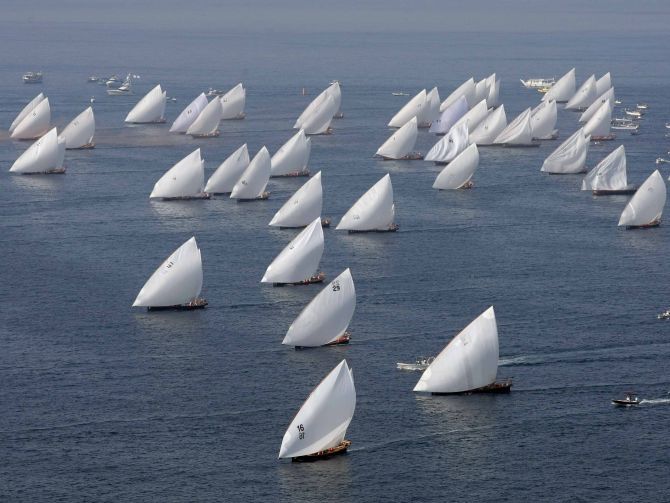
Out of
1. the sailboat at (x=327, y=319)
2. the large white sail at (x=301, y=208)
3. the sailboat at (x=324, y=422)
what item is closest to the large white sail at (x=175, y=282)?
the sailboat at (x=327, y=319)

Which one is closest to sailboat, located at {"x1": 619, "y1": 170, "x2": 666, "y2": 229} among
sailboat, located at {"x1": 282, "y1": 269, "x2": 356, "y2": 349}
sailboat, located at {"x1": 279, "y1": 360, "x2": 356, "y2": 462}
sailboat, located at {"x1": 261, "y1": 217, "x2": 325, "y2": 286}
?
sailboat, located at {"x1": 261, "y1": 217, "x2": 325, "y2": 286}

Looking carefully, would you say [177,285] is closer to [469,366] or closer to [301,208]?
[469,366]

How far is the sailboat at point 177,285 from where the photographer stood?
15125 centimetres

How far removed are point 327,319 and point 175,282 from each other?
20737 millimetres

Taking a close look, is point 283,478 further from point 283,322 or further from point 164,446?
point 283,322

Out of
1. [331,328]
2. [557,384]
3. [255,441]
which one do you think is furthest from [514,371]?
[255,441]

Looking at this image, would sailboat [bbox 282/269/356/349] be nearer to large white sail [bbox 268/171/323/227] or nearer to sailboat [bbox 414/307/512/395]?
sailboat [bbox 414/307/512/395]

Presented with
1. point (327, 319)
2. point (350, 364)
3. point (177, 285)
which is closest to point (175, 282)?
point (177, 285)

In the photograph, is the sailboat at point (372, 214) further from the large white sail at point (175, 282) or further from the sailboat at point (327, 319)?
the sailboat at point (327, 319)

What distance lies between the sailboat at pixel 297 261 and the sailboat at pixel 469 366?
3634 cm

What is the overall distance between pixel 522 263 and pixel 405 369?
144ft

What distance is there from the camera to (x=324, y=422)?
4441 inches

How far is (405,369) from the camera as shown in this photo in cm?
13062

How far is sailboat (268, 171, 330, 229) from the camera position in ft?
624
